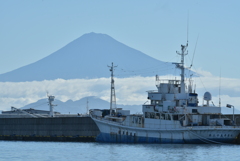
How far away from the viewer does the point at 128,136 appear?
240 ft

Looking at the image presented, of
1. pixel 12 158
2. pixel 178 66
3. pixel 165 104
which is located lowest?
pixel 12 158

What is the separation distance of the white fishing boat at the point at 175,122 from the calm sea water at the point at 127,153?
175cm

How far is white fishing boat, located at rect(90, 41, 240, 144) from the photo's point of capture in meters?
67.2

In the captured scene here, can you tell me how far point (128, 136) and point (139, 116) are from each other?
117 inches

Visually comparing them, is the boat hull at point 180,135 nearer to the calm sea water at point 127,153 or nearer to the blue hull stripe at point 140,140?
the blue hull stripe at point 140,140

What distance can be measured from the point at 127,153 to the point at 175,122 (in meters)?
8.87

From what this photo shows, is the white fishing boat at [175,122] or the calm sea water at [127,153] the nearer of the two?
the calm sea water at [127,153]

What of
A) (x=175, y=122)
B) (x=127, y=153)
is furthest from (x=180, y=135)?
(x=127, y=153)

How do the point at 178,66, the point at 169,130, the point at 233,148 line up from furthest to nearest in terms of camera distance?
the point at 178,66, the point at 169,130, the point at 233,148

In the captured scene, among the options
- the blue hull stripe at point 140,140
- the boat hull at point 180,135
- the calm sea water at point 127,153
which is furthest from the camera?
the blue hull stripe at point 140,140

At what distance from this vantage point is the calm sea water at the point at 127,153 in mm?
57062

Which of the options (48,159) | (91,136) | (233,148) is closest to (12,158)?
(48,159)

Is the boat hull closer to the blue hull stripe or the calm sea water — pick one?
the blue hull stripe

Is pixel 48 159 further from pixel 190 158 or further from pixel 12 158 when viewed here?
pixel 190 158
